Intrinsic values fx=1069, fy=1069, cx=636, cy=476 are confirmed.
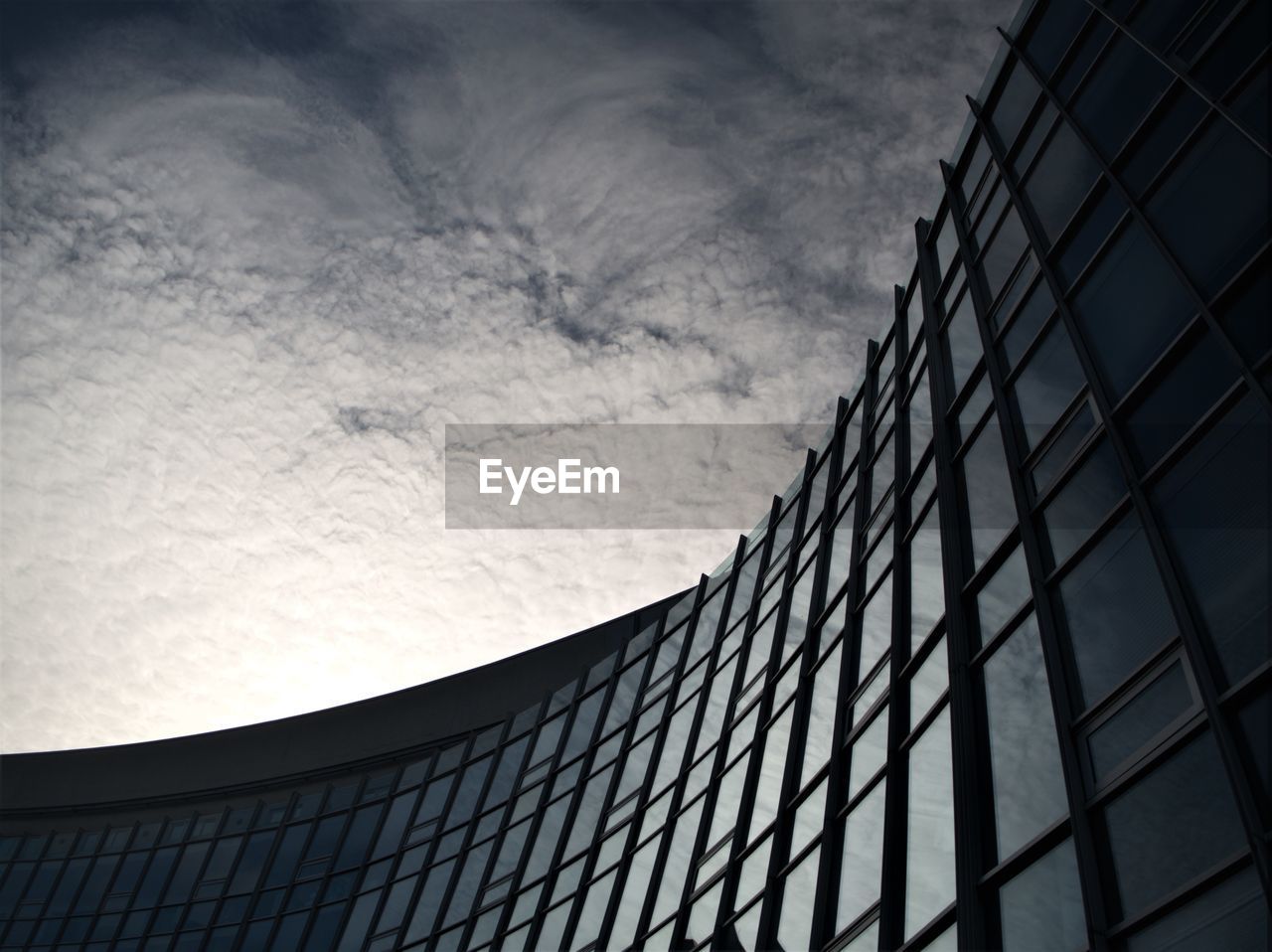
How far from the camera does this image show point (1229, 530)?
7.00 m

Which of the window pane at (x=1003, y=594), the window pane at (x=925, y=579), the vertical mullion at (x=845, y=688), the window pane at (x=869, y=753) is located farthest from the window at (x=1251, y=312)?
the window pane at (x=869, y=753)

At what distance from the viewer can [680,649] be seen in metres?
25.8

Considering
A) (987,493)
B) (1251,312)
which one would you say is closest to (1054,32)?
(987,493)

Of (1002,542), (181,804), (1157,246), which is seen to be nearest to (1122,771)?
(1002,542)

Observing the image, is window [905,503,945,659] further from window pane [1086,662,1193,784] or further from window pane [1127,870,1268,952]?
window pane [1127,870,1268,952]

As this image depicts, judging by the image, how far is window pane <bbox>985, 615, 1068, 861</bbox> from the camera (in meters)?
8.02

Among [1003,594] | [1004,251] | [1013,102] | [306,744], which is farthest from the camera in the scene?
[306,744]

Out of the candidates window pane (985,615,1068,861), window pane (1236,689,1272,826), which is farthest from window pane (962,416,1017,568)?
window pane (1236,689,1272,826)

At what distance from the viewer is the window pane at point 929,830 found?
361 inches

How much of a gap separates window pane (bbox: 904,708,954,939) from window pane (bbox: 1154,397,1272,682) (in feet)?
11.0

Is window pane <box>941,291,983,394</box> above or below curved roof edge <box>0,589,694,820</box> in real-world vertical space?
below

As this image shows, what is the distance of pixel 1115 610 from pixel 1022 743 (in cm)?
141

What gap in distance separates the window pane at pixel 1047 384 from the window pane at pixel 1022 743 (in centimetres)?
215

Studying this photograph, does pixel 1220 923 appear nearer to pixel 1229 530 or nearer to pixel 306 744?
pixel 1229 530
